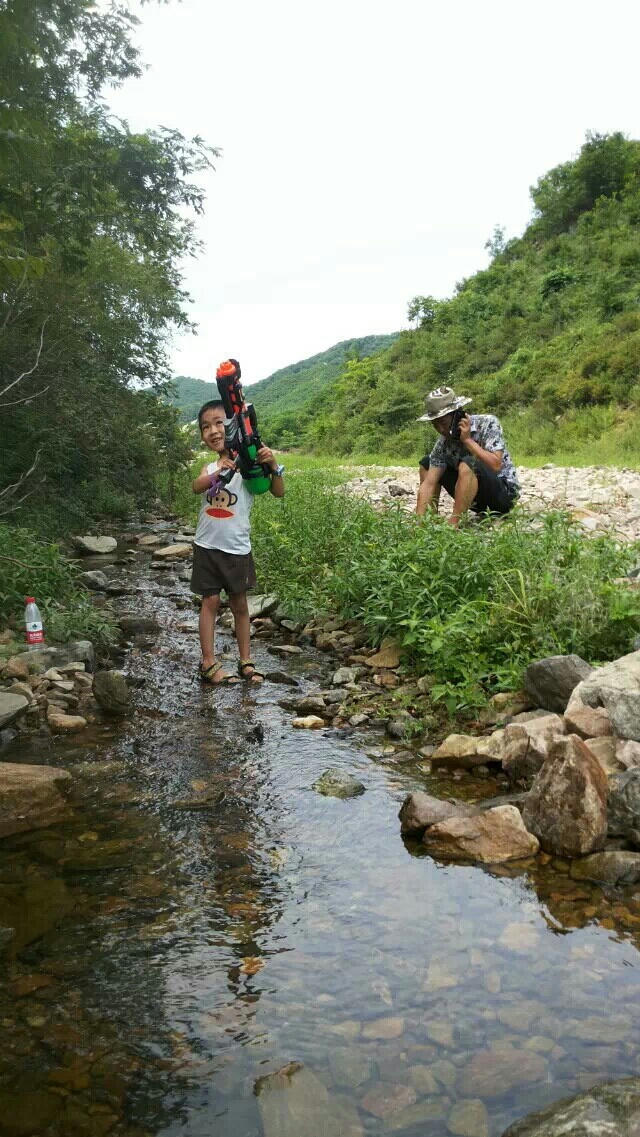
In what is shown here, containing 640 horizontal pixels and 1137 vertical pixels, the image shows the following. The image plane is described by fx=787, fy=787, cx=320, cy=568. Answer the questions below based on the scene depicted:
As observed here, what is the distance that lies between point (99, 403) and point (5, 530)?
14.0 feet

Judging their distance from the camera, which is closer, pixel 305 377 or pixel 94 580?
pixel 94 580

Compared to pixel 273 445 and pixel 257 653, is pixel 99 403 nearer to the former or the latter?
pixel 257 653

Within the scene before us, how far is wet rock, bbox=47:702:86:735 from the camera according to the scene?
15.4ft

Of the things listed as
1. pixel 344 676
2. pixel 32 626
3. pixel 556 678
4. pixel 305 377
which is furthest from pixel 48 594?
pixel 305 377

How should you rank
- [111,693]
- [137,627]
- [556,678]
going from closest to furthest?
[556,678]
[111,693]
[137,627]

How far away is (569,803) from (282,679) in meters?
2.77

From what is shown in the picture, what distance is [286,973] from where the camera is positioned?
8.09 feet

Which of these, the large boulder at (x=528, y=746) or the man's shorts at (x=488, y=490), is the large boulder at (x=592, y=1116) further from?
the man's shorts at (x=488, y=490)

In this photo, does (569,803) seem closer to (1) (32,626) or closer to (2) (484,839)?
(2) (484,839)

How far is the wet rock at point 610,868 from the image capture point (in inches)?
115

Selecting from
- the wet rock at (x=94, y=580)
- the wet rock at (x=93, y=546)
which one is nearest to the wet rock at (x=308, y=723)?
the wet rock at (x=94, y=580)

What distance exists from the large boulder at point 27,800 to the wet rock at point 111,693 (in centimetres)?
131

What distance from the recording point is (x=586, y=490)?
9.80 metres

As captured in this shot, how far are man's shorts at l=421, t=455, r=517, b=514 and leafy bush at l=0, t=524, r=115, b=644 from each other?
3.39 meters
